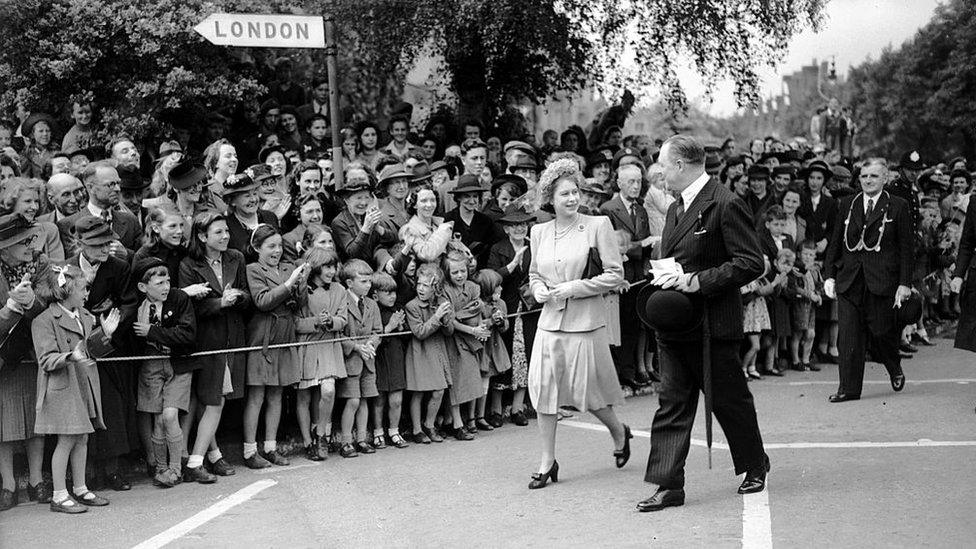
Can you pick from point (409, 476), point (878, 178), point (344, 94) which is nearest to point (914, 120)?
point (344, 94)

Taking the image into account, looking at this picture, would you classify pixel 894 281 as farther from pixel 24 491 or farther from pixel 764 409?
pixel 24 491

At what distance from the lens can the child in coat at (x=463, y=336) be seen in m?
10.3

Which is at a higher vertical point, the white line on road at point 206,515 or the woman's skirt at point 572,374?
the woman's skirt at point 572,374

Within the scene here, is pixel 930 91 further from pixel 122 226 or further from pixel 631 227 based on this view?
pixel 122 226

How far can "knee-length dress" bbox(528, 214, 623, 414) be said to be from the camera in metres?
8.22

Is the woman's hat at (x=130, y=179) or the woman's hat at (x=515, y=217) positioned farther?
the woman's hat at (x=515, y=217)

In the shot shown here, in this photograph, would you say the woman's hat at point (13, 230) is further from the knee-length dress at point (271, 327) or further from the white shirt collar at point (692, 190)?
the white shirt collar at point (692, 190)

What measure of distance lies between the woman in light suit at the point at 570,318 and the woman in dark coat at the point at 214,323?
227 cm

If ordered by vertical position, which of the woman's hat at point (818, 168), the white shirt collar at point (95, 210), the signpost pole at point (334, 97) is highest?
the signpost pole at point (334, 97)

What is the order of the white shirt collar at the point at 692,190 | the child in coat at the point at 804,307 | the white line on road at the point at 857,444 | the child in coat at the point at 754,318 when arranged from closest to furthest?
1. the white shirt collar at the point at 692,190
2. the white line on road at the point at 857,444
3. the child in coat at the point at 754,318
4. the child in coat at the point at 804,307

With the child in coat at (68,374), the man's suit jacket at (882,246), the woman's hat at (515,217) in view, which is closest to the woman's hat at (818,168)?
the man's suit jacket at (882,246)

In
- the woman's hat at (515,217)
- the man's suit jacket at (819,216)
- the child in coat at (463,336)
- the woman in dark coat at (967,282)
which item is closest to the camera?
the child in coat at (463,336)

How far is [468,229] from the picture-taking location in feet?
37.4

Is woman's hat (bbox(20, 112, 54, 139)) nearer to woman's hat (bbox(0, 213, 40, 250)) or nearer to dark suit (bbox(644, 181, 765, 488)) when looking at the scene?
woman's hat (bbox(0, 213, 40, 250))
